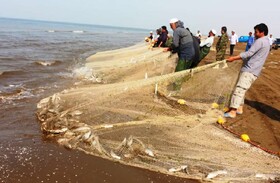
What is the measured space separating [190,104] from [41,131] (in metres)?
3.25

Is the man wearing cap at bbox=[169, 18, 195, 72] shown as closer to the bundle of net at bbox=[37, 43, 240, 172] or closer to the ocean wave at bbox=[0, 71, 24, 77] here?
the bundle of net at bbox=[37, 43, 240, 172]

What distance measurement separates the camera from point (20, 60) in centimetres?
1380

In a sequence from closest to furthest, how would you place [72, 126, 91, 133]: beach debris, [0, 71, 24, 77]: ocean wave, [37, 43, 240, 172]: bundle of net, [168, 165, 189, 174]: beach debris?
[168, 165, 189, 174]: beach debris, [37, 43, 240, 172]: bundle of net, [72, 126, 91, 133]: beach debris, [0, 71, 24, 77]: ocean wave

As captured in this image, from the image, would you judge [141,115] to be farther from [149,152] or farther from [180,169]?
[180,169]

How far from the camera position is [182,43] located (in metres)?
7.40

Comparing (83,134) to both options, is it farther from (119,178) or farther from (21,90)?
(21,90)

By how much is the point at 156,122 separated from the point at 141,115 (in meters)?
0.39

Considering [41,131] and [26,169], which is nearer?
[26,169]

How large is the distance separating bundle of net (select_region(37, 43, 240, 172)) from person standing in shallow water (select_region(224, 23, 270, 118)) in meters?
0.56

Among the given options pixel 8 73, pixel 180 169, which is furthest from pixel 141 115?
pixel 8 73

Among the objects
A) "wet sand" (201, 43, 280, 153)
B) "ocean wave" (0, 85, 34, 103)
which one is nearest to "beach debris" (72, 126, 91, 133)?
"wet sand" (201, 43, 280, 153)

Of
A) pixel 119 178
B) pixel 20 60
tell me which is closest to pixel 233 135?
pixel 119 178

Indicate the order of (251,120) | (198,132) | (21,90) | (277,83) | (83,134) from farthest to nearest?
(277,83) < (21,90) < (251,120) < (198,132) < (83,134)

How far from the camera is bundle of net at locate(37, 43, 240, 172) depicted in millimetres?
4070
